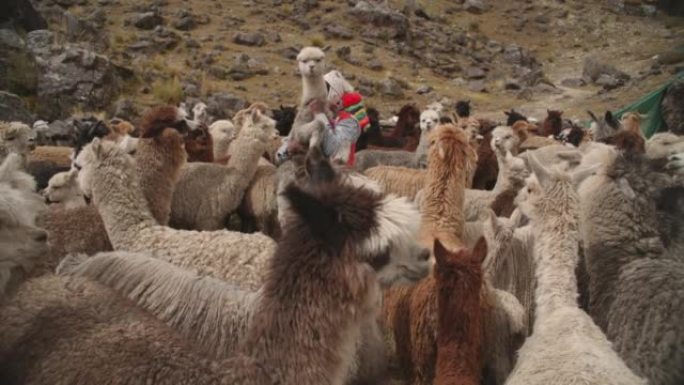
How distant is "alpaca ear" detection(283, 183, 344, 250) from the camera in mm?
2416

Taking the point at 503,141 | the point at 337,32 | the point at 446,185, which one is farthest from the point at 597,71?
the point at 446,185

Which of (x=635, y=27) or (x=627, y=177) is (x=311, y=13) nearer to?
(x=635, y=27)

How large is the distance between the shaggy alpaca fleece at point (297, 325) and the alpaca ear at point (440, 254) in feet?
2.51

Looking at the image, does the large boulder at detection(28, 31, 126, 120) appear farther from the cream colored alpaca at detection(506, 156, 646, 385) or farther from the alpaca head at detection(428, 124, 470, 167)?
the cream colored alpaca at detection(506, 156, 646, 385)

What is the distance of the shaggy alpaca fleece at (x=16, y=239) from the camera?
2.83 meters

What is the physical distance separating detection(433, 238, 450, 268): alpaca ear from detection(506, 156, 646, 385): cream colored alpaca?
1.73ft

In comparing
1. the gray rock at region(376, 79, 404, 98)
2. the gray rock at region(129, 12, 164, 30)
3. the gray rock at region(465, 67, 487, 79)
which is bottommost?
the gray rock at region(465, 67, 487, 79)

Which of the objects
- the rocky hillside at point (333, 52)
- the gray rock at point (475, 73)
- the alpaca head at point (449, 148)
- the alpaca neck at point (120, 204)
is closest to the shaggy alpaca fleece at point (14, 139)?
the alpaca neck at point (120, 204)

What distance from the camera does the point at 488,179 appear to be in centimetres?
956

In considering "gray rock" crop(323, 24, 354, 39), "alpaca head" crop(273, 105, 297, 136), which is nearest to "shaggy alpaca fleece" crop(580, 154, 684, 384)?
"alpaca head" crop(273, 105, 297, 136)

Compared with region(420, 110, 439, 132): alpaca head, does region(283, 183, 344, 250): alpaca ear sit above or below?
above

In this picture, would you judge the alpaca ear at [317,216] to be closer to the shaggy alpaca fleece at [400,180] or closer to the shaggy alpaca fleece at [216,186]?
the shaggy alpaca fleece at [400,180]

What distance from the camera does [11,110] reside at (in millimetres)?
10969

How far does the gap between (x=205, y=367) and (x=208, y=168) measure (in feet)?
16.5
